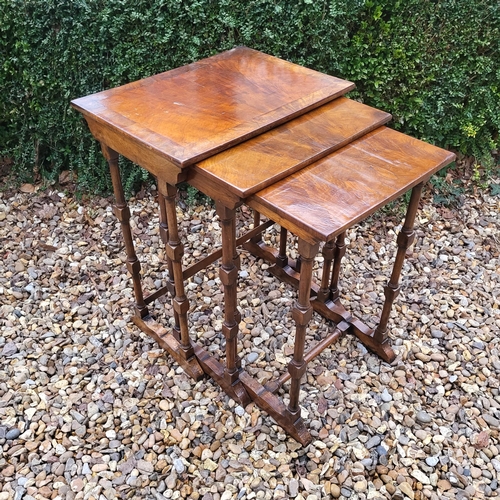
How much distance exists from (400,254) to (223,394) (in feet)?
3.57

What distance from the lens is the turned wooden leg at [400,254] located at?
2.34 metres

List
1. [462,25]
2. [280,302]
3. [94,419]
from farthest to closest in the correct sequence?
[462,25] → [280,302] → [94,419]

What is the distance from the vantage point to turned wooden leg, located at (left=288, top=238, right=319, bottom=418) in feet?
6.18

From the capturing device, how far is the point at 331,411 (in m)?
2.59

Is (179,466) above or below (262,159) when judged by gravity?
below

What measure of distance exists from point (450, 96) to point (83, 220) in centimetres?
265

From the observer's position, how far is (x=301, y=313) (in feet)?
6.81

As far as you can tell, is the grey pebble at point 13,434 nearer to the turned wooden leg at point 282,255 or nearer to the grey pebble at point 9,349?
the grey pebble at point 9,349

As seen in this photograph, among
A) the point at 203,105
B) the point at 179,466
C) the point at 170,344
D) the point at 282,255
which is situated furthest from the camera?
the point at 282,255

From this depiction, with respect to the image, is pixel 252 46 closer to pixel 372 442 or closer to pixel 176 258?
pixel 176 258

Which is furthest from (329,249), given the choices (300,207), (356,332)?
(300,207)

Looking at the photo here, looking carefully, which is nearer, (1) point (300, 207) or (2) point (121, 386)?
(1) point (300, 207)

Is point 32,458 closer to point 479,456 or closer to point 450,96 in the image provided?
point 479,456

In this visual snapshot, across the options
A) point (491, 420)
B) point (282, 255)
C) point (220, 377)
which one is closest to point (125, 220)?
point (220, 377)
